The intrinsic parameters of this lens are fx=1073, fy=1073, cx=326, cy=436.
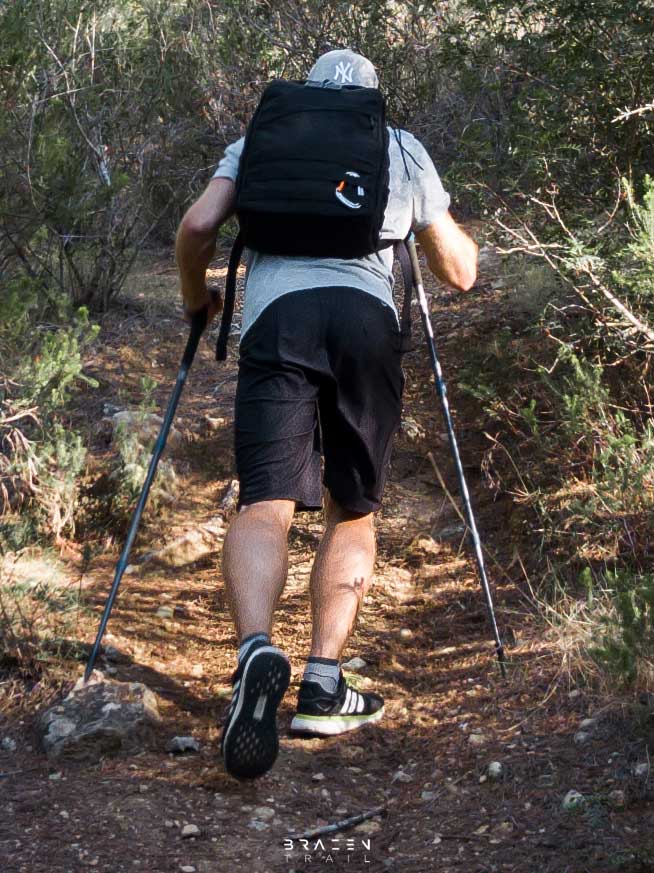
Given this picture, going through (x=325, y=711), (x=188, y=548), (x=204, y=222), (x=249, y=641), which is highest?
(x=204, y=222)

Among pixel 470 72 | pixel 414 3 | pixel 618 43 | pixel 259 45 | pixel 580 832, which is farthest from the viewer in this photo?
pixel 259 45

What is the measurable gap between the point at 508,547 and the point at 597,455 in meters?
0.55

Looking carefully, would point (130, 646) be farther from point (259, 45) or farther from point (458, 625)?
point (259, 45)

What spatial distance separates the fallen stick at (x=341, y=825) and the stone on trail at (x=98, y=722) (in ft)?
2.07

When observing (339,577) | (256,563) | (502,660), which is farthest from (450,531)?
(256,563)

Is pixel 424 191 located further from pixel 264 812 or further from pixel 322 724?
pixel 264 812

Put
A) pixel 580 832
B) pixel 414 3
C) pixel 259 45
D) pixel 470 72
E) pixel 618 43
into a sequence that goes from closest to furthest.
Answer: pixel 580 832
pixel 618 43
pixel 470 72
pixel 414 3
pixel 259 45

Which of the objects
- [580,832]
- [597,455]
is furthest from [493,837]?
[597,455]

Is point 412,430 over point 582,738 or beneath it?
beneath

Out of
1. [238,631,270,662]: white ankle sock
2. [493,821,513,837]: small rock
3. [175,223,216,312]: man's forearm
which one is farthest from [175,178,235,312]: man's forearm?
[493,821,513,837]: small rock

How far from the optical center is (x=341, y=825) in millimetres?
2732

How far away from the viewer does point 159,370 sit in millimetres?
6469

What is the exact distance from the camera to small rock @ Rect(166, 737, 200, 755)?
3.10 m

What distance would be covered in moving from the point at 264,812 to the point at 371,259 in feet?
5.18
